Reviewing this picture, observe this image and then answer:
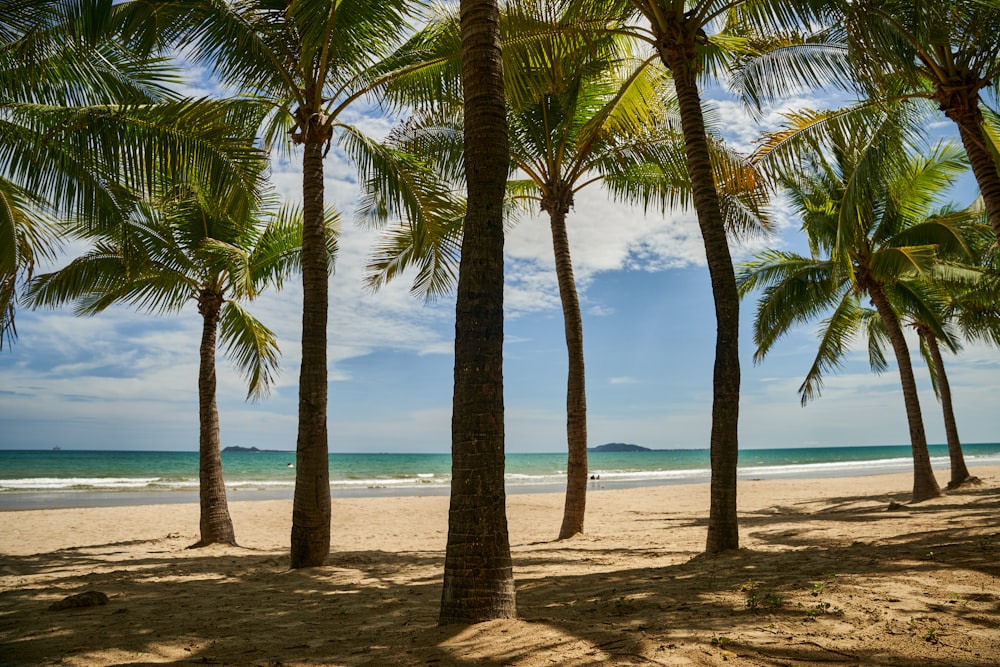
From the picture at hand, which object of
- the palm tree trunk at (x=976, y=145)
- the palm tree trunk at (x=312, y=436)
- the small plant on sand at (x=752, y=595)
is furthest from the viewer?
the palm tree trunk at (x=976, y=145)

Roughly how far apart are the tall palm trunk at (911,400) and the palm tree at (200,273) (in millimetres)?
11051

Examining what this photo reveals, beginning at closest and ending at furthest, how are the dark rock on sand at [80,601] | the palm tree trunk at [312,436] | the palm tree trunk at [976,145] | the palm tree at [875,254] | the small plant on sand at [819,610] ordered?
the small plant on sand at [819,610] < the dark rock on sand at [80,601] < the palm tree trunk at [312,436] < the palm tree trunk at [976,145] < the palm tree at [875,254]

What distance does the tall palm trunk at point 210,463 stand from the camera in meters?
10.4

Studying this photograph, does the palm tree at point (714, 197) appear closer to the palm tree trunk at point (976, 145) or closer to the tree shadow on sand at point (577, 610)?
the tree shadow on sand at point (577, 610)

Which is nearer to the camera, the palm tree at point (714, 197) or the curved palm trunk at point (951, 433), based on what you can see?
the palm tree at point (714, 197)

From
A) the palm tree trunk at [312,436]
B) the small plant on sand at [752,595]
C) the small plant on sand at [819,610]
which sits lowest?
the small plant on sand at [752,595]

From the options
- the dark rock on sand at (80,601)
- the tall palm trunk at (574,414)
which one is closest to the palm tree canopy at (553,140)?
the tall palm trunk at (574,414)

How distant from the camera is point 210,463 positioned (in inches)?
416

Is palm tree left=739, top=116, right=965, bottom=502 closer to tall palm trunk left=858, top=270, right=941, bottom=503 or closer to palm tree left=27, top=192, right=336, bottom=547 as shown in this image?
tall palm trunk left=858, top=270, right=941, bottom=503

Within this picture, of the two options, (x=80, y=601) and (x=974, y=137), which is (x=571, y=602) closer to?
(x=80, y=601)

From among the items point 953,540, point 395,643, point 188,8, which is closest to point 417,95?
point 188,8

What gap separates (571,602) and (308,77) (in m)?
6.69

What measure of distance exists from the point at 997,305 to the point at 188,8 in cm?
1826

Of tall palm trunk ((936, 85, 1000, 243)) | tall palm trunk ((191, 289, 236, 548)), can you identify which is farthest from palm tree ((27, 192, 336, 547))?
tall palm trunk ((936, 85, 1000, 243))
